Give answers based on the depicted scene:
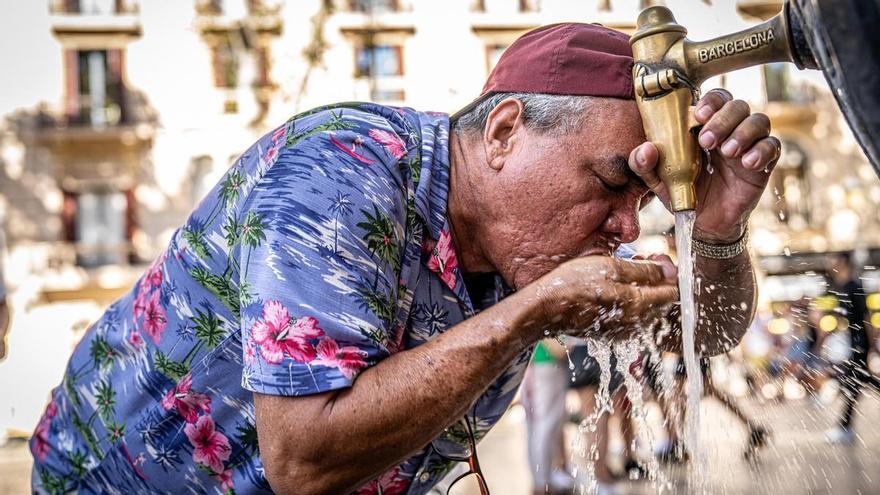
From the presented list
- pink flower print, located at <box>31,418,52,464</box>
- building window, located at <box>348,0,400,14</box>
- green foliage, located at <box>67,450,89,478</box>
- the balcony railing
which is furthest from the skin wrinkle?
the balcony railing

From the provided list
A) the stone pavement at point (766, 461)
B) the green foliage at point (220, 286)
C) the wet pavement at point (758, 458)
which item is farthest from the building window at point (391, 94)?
the green foliage at point (220, 286)

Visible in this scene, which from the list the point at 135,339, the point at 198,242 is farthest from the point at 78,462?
the point at 198,242

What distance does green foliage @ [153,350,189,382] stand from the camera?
1.66 metres

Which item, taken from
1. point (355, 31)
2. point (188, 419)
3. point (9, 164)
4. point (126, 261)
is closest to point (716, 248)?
point (188, 419)

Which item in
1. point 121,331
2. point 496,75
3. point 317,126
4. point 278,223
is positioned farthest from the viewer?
point 496,75

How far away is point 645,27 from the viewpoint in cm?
169

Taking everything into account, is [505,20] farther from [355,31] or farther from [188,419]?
[188,419]

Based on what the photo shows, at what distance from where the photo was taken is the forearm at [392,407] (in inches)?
53.2

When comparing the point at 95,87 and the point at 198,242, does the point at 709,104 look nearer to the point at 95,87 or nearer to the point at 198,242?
the point at 198,242

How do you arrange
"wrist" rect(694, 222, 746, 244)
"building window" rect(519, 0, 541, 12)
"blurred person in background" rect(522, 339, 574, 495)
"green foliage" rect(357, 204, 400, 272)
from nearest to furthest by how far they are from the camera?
"green foliage" rect(357, 204, 400, 272) → "wrist" rect(694, 222, 746, 244) → "blurred person in background" rect(522, 339, 574, 495) → "building window" rect(519, 0, 541, 12)

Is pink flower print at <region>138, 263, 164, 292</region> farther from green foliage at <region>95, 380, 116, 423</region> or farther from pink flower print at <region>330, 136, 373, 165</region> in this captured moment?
pink flower print at <region>330, 136, 373, 165</region>

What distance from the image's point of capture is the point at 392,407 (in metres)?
1.37

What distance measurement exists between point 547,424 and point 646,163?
3.96 metres

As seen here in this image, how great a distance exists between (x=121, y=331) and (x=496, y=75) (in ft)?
3.25
